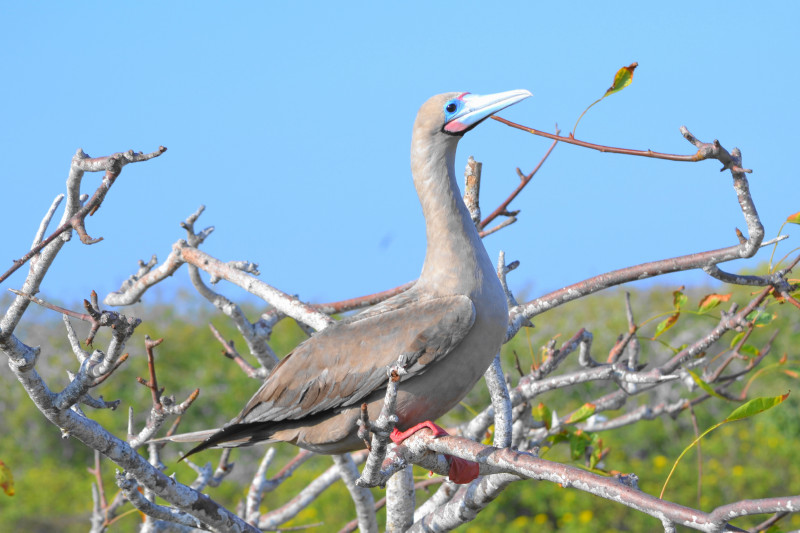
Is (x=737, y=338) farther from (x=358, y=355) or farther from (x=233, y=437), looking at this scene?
(x=233, y=437)

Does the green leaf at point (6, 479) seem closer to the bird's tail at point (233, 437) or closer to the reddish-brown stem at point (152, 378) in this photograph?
the bird's tail at point (233, 437)

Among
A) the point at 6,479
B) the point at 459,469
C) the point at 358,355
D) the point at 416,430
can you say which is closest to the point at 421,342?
the point at 358,355

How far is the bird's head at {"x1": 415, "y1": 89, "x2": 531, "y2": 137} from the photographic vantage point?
A: 4102 mm

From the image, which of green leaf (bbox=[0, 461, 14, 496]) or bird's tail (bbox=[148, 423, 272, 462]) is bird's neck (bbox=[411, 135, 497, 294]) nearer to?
bird's tail (bbox=[148, 423, 272, 462])

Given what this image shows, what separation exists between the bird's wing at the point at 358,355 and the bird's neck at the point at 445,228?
0.46 ft

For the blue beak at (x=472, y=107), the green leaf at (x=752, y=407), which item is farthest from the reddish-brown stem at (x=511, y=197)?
the green leaf at (x=752, y=407)

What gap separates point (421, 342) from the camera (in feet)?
12.4

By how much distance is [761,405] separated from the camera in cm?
289

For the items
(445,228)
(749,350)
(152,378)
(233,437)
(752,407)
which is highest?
(445,228)

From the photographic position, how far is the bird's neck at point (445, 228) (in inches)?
159

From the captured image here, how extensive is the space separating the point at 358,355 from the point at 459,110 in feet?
4.24

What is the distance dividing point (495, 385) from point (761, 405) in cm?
145

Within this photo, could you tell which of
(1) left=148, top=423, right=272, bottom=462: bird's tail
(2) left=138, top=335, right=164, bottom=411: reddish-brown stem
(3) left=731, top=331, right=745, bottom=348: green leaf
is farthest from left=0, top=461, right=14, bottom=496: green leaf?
(3) left=731, top=331, right=745, bottom=348: green leaf

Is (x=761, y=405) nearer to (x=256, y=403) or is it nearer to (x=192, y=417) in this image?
(x=256, y=403)
